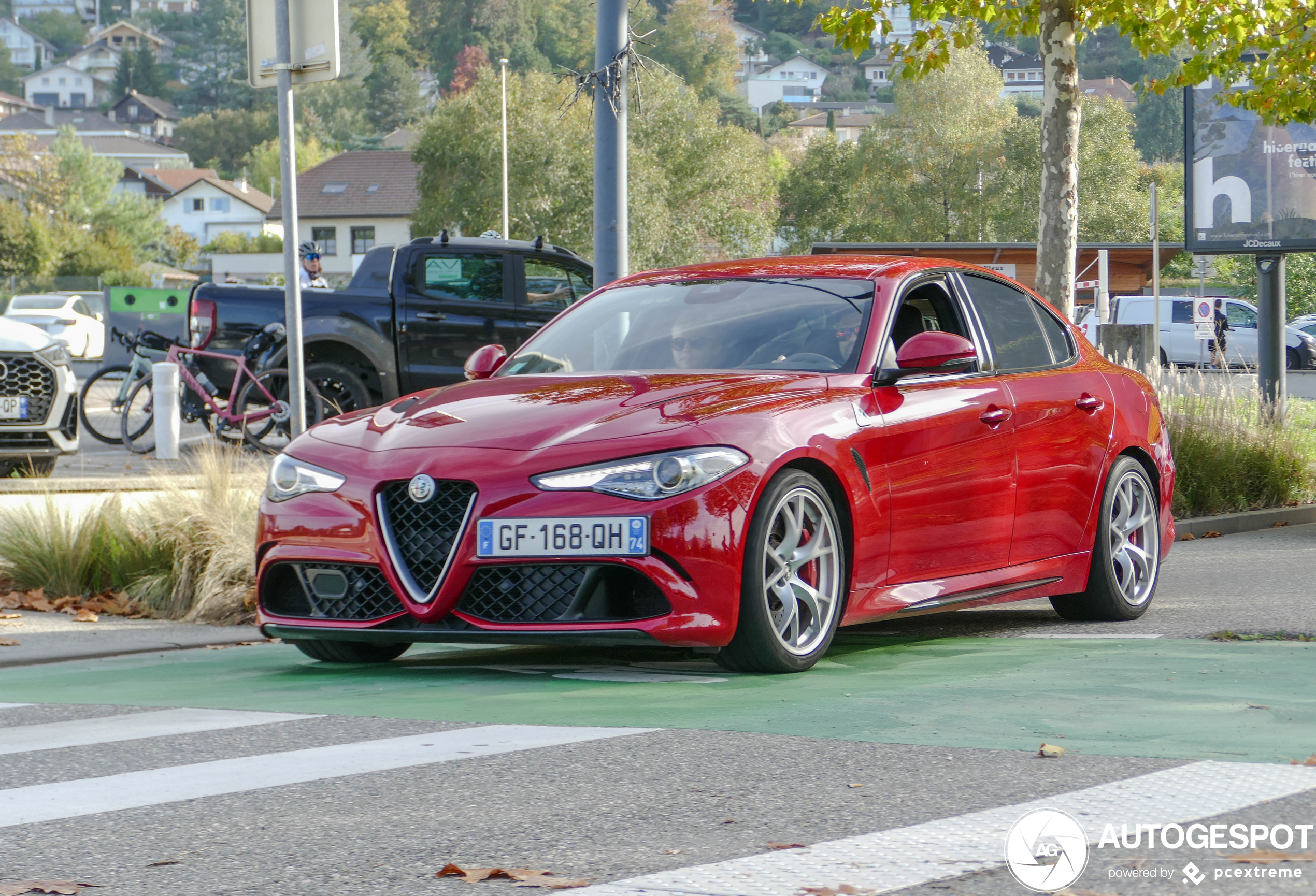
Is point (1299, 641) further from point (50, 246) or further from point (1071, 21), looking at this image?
point (50, 246)

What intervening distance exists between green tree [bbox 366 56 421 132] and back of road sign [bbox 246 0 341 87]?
17968 centimetres

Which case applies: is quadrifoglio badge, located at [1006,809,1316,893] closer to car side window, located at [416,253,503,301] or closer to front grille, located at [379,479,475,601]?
front grille, located at [379,479,475,601]

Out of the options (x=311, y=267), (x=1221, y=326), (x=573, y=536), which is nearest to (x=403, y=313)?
(x=311, y=267)

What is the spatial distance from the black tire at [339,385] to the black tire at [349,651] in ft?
30.5

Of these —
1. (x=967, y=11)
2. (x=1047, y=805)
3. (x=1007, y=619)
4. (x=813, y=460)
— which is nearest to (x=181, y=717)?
(x=813, y=460)

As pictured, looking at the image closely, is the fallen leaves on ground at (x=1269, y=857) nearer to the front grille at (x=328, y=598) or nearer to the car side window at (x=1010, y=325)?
the front grille at (x=328, y=598)

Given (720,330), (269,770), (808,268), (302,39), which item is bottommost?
(269,770)

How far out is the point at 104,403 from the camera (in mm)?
16891

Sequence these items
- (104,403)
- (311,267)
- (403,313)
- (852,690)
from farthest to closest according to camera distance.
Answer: (311,267), (104,403), (403,313), (852,690)

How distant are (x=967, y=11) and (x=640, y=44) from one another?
3.08 metres

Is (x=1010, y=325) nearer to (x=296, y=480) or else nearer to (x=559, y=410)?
(x=559, y=410)

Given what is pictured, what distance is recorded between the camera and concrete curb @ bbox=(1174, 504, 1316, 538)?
12453mm

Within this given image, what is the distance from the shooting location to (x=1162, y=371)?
13875 millimetres

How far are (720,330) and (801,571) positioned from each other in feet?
4.06
